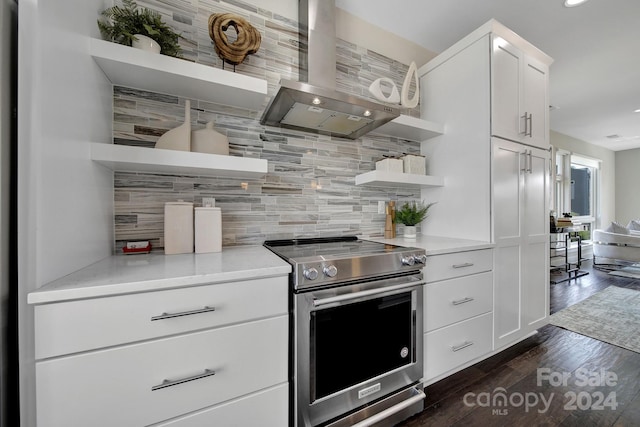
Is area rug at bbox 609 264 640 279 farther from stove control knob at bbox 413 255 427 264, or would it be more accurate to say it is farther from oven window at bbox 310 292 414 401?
oven window at bbox 310 292 414 401

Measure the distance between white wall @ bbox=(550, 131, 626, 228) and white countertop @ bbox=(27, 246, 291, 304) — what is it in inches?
289

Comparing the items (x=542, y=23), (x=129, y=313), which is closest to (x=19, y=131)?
(x=129, y=313)

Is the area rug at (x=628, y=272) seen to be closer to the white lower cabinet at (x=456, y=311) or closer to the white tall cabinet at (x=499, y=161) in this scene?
the white tall cabinet at (x=499, y=161)

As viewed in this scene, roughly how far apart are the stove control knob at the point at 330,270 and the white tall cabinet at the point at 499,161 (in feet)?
4.53

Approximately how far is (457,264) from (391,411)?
3.12 ft

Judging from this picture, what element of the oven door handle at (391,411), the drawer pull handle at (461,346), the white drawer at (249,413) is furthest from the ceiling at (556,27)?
the oven door handle at (391,411)

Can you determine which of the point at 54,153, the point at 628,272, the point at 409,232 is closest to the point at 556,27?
the point at 409,232

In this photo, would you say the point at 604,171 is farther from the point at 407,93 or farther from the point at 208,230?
the point at 208,230

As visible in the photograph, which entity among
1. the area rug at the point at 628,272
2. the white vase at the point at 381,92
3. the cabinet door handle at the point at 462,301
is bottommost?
the area rug at the point at 628,272

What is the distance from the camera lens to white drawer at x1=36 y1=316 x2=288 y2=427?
76cm

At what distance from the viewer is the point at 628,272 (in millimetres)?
4406

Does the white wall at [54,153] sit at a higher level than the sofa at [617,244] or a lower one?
higher

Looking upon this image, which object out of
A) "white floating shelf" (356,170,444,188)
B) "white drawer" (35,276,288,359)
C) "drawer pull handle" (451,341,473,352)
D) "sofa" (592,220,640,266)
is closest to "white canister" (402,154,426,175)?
"white floating shelf" (356,170,444,188)

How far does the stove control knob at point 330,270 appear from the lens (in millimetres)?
1136
